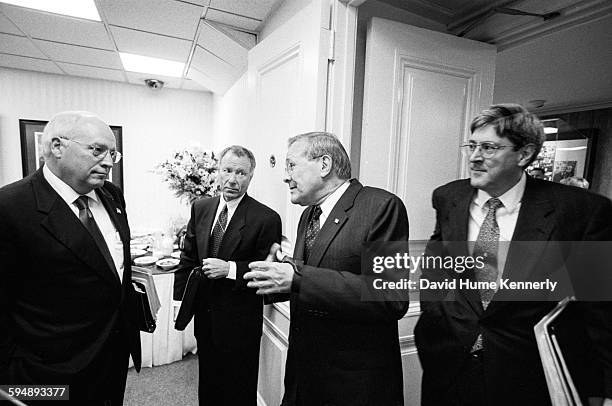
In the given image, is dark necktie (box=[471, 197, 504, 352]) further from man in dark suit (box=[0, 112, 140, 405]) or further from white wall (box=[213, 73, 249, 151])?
white wall (box=[213, 73, 249, 151])

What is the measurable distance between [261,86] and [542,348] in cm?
191

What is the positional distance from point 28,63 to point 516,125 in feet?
15.5

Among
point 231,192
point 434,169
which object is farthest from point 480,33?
point 231,192

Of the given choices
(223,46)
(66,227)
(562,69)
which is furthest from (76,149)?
(562,69)

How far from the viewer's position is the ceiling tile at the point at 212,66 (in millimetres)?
3102

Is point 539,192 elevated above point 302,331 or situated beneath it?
elevated above

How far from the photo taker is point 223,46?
276 centimetres

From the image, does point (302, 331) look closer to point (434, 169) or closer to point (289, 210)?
point (289, 210)

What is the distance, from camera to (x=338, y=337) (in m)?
1.21

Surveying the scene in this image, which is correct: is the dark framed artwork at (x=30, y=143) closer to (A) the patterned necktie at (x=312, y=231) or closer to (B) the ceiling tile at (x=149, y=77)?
(B) the ceiling tile at (x=149, y=77)

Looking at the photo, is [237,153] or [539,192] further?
[237,153]

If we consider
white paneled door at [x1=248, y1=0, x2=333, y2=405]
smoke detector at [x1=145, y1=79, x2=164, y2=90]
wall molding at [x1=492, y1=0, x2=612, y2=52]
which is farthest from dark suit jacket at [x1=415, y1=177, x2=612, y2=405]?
smoke detector at [x1=145, y1=79, x2=164, y2=90]

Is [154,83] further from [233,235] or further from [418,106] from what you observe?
[418,106]

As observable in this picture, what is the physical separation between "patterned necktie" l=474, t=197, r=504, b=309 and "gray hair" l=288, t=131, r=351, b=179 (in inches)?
20.8
